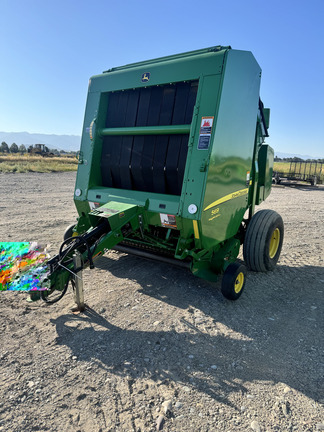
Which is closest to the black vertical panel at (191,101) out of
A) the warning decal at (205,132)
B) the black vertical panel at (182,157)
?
the black vertical panel at (182,157)

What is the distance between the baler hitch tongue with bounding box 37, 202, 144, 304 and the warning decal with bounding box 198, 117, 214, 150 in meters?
1.12

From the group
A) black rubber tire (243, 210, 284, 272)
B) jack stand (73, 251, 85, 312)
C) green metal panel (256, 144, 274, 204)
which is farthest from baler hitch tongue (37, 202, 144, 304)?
green metal panel (256, 144, 274, 204)

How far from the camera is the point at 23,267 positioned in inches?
127

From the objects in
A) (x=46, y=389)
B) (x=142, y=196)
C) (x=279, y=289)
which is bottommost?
(x=46, y=389)

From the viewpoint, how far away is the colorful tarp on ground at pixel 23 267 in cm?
296

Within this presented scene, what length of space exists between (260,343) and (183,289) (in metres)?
1.34

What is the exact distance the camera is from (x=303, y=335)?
345 centimetres

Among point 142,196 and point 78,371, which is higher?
point 142,196

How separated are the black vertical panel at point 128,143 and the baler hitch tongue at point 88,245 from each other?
24.8 inches

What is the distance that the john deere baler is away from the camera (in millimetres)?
3611

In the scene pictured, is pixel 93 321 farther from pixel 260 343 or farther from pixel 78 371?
pixel 260 343

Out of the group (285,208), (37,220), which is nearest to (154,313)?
(37,220)

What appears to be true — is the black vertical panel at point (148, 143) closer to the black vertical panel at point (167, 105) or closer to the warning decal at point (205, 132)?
the black vertical panel at point (167, 105)

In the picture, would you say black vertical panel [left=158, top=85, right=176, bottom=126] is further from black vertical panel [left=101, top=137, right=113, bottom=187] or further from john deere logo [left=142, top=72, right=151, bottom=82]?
black vertical panel [left=101, top=137, right=113, bottom=187]
